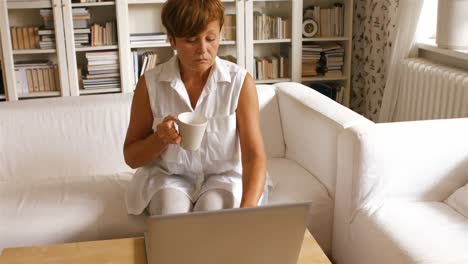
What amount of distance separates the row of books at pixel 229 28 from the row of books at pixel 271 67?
0.89 ft

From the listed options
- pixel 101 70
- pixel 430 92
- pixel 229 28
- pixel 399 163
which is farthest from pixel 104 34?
pixel 399 163

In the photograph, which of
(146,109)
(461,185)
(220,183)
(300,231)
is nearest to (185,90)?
(146,109)

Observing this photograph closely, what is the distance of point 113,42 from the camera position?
3.77 m

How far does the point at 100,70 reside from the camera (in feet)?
12.4

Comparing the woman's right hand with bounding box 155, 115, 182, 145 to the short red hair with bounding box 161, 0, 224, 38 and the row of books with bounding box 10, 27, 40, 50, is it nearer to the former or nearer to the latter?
the short red hair with bounding box 161, 0, 224, 38

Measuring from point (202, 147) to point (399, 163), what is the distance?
2.35 ft

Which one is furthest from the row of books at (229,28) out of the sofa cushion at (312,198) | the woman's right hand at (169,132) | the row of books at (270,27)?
the woman's right hand at (169,132)

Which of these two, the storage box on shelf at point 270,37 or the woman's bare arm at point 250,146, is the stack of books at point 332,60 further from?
the woman's bare arm at point 250,146

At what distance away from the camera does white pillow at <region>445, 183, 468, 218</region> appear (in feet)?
6.41

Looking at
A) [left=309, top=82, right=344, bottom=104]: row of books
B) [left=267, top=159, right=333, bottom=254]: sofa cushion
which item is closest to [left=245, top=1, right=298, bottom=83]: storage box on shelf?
[left=309, top=82, right=344, bottom=104]: row of books

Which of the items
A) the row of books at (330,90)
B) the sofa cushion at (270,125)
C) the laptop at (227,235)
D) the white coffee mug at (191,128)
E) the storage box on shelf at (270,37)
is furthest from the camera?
the row of books at (330,90)

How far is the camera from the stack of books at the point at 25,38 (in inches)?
144

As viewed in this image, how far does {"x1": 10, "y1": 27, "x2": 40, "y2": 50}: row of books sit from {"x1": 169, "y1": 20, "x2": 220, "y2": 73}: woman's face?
7.44ft

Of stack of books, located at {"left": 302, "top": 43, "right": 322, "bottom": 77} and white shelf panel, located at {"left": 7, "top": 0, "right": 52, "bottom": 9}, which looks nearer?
white shelf panel, located at {"left": 7, "top": 0, "right": 52, "bottom": 9}
